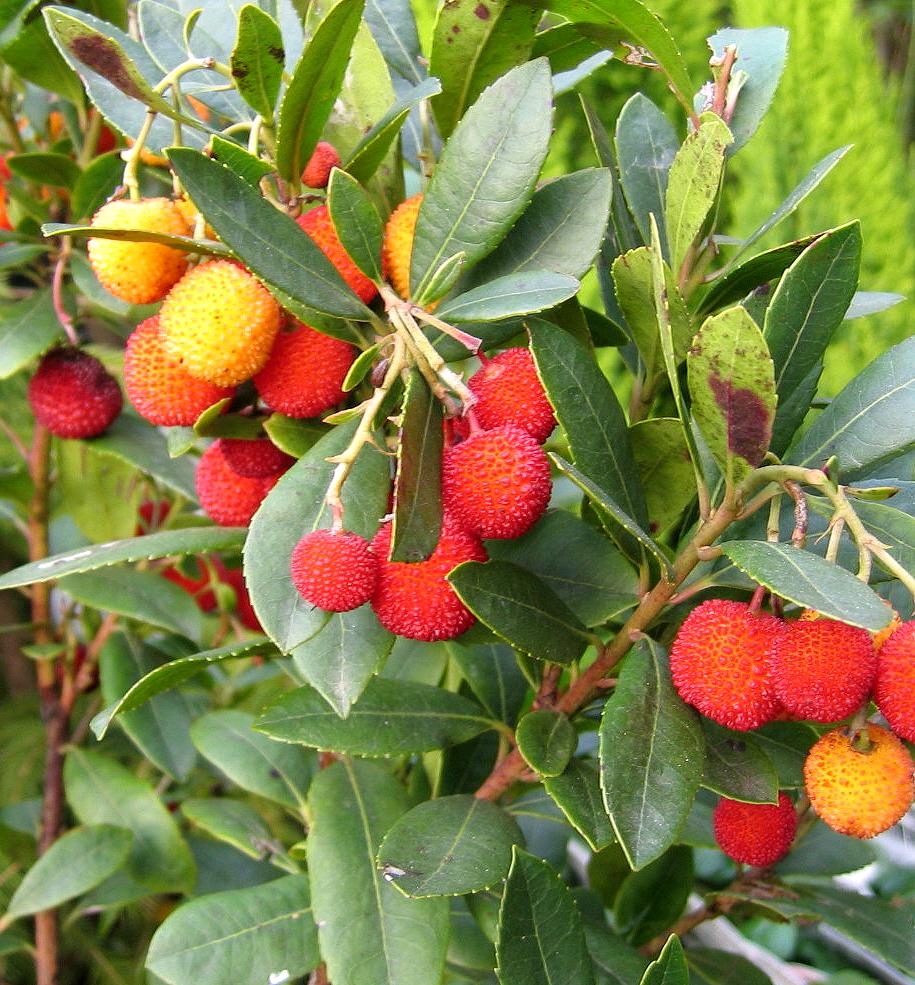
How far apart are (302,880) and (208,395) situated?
1.20 feet

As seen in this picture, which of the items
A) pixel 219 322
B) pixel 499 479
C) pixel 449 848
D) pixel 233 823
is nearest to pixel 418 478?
pixel 499 479

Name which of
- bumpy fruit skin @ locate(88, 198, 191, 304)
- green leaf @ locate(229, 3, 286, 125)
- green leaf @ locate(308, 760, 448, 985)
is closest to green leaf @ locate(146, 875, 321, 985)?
green leaf @ locate(308, 760, 448, 985)

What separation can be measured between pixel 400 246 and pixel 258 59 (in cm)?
13

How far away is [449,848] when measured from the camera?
64 centimetres

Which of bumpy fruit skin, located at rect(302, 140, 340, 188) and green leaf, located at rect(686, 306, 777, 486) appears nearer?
green leaf, located at rect(686, 306, 777, 486)

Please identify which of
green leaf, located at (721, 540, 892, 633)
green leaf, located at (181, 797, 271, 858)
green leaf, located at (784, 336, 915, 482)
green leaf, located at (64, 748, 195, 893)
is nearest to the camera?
green leaf, located at (721, 540, 892, 633)

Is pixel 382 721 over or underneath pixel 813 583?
underneath

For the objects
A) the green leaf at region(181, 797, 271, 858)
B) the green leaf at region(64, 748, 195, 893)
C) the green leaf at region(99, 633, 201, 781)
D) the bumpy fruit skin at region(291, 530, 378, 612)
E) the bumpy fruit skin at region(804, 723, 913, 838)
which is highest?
the bumpy fruit skin at region(291, 530, 378, 612)

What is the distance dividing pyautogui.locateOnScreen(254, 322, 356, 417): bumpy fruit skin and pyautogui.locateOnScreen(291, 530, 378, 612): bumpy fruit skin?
12 centimetres

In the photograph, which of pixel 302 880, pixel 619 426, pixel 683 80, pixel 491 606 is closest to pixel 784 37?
pixel 683 80

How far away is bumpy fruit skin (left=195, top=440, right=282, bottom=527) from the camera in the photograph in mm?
714

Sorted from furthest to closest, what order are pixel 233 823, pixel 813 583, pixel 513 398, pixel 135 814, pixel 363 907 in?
1. pixel 135 814
2. pixel 233 823
3. pixel 363 907
4. pixel 513 398
5. pixel 813 583

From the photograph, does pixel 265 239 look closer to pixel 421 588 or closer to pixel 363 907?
pixel 421 588

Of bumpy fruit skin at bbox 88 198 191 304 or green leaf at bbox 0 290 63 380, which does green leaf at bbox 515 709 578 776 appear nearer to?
bumpy fruit skin at bbox 88 198 191 304
